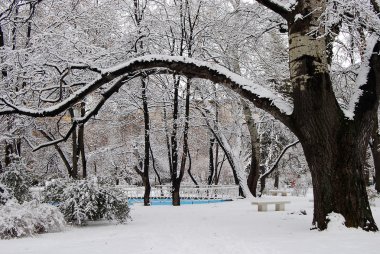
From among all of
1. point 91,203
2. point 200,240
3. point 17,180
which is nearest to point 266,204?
point 91,203

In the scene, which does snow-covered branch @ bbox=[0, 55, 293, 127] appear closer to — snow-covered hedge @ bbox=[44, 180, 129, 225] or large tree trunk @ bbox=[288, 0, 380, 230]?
large tree trunk @ bbox=[288, 0, 380, 230]

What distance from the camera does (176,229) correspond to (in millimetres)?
8180

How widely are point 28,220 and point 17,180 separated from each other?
3268 millimetres

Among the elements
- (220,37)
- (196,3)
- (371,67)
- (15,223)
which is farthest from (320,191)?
(196,3)

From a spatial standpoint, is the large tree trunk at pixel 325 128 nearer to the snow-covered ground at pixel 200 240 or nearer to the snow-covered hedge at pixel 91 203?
the snow-covered ground at pixel 200 240

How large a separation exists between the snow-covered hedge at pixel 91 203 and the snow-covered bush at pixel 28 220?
0.76m

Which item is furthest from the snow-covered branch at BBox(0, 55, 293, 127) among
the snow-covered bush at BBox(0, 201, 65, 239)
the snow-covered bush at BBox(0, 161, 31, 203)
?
the snow-covered bush at BBox(0, 161, 31, 203)

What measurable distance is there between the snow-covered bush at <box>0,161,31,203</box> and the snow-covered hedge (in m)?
1.63

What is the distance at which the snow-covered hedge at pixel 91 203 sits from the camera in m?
9.03

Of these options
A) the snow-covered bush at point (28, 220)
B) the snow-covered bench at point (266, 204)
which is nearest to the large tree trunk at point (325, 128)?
the snow-covered bush at point (28, 220)

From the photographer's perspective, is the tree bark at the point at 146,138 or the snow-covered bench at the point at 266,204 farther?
the tree bark at the point at 146,138

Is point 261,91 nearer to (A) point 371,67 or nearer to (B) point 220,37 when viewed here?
(A) point 371,67

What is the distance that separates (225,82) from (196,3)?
1078cm

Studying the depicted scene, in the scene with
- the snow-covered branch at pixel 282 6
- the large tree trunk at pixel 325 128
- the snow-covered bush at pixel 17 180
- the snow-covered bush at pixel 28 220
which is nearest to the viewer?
the large tree trunk at pixel 325 128
